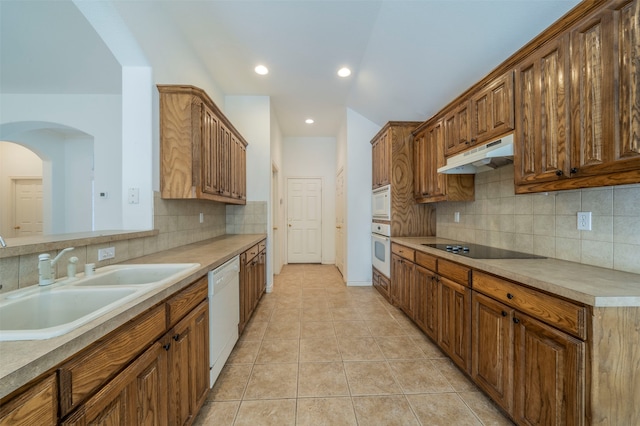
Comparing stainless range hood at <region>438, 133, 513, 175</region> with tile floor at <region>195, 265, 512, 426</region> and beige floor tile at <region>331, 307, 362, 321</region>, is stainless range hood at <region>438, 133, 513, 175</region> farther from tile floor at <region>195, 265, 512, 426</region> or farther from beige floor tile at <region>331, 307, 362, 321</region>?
beige floor tile at <region>331, 307, 362, 321</region>

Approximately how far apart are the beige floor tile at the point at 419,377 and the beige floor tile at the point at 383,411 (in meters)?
0.14

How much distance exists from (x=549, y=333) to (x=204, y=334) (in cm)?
185

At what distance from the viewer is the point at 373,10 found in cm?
233

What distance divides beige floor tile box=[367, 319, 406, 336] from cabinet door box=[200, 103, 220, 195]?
2.19 m

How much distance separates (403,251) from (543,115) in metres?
1.83

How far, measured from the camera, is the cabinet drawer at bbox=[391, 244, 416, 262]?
2.74 m

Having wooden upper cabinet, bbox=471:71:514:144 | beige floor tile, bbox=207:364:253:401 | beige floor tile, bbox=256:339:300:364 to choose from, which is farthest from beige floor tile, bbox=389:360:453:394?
wooden upper cabinet, bbox=471:71:514:144

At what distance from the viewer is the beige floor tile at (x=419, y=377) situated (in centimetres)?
178

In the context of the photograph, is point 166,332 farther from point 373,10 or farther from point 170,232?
point 373,10

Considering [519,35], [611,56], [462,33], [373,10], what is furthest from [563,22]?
[373,10]

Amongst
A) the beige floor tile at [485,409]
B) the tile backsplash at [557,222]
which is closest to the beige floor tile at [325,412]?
the beige floor tile at [485,409]

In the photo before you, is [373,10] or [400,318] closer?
[373,10]

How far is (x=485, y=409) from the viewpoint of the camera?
160 cm

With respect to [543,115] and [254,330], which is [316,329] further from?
[543,115]
